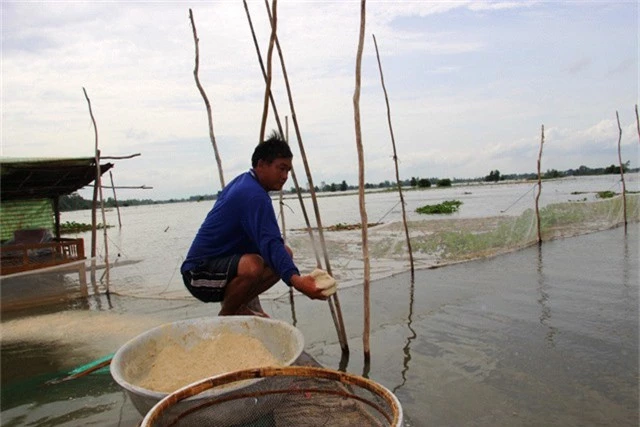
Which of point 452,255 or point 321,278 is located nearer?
point 321,278

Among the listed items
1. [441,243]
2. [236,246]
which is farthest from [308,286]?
[441,243]

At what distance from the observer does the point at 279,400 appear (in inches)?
66.5

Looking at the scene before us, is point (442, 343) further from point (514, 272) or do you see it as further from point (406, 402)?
point (514, 272)

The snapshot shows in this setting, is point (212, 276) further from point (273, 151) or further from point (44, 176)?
point (44, 176)

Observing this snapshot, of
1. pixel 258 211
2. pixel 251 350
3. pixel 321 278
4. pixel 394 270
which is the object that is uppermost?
pixel 258 211

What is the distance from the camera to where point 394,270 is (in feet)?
23.7

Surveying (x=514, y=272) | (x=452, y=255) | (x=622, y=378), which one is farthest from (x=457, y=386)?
(x=452, y=255)

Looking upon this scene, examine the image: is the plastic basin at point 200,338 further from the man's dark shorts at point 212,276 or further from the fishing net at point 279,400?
the man's dark shorts at point 212,276

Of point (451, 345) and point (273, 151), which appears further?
point (451, 345)

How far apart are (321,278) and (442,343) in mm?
2030

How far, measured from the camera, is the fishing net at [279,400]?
148 cm

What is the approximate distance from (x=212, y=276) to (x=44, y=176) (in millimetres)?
5807

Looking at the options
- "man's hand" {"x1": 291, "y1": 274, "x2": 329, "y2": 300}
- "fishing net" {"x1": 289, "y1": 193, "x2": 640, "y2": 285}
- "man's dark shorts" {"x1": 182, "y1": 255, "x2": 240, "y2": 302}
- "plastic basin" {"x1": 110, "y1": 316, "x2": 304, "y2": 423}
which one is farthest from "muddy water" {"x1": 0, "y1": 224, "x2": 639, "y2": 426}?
"fishing net" {"x1": 289, "y1": 193, "x2": 640, "y2": 285}

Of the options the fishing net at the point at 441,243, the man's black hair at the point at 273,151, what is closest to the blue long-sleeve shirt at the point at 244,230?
the man's black hair at the point at 273,151
